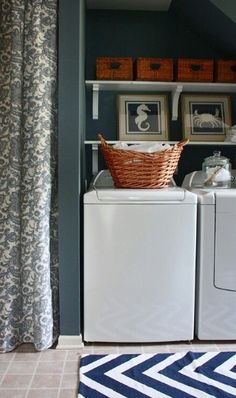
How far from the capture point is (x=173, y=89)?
8.43 feet

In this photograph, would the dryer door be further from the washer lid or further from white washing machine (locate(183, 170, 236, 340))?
the washer lid

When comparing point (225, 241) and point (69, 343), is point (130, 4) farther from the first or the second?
point (69, 343)

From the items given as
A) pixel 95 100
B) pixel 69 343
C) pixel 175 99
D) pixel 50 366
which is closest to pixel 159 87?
pixel 175 99

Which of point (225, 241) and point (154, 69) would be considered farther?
point (154, 69)

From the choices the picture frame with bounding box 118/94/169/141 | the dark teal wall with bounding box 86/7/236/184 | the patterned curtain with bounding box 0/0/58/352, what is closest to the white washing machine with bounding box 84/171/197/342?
the patterned curtain with bounding box 0/0/58/352

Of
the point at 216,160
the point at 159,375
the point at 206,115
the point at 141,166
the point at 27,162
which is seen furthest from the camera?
the point at 206,115

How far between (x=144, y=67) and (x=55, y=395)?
6.65 ft

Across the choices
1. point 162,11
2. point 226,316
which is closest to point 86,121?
point 162,11

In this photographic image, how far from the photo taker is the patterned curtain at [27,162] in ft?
6.08

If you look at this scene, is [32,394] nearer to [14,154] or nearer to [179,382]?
[179,382]

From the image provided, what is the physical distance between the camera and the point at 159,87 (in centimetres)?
258

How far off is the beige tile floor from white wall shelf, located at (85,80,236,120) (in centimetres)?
159

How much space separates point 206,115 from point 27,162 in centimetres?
144

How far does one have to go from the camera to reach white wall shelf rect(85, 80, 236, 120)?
246 cm
